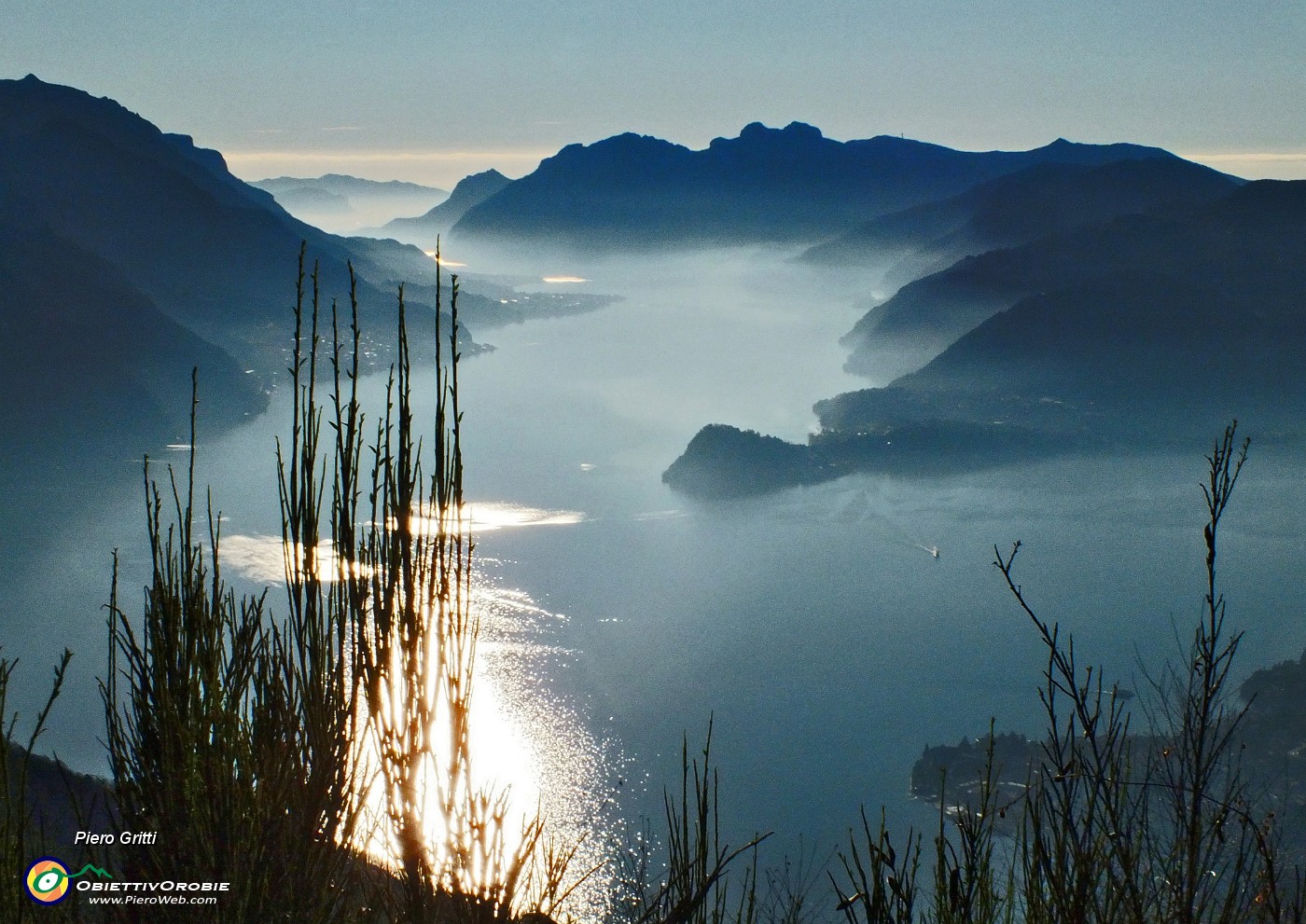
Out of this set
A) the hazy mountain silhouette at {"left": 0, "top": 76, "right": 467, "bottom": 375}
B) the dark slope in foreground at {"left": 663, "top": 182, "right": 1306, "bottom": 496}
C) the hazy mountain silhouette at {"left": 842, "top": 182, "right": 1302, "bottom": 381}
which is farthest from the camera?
the hazy mountain silhouette at {"left": 0, "top": 76, "right": 467, "bottom": 375}

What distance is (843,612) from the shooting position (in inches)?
2266

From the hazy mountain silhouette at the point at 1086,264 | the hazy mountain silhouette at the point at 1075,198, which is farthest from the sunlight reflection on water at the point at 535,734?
the hazy mountain silhouette at the point at 1075,198

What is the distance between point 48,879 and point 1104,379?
114242 millimetres

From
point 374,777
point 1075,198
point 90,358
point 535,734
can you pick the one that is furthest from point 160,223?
point 374,777

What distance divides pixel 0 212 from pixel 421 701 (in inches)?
5359

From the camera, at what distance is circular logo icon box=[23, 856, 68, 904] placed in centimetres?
382

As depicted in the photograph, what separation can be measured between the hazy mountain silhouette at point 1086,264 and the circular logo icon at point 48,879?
4939 inches

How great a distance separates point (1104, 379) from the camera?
10656 cm

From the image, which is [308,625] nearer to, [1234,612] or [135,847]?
[135,847]

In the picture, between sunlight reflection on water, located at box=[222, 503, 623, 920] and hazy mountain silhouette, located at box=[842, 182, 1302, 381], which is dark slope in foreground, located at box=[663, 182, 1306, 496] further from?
sunlight reflection on water, located at box=[222, 503, 623, 920]

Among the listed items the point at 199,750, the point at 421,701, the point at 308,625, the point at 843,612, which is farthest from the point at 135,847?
the point at 843,612

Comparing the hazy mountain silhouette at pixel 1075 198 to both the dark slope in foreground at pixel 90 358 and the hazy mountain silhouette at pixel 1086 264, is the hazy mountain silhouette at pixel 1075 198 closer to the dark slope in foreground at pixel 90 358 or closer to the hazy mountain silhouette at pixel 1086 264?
the hazy mountain silhouette at pixel 1086 264

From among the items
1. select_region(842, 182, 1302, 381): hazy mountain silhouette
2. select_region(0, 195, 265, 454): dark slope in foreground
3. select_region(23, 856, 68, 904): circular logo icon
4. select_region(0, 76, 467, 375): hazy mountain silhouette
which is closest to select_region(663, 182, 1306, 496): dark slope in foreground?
select_region(842, 182, 1302, 381): hazy mountain silhouette

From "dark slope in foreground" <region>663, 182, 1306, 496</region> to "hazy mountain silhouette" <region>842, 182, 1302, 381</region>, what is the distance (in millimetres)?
613
